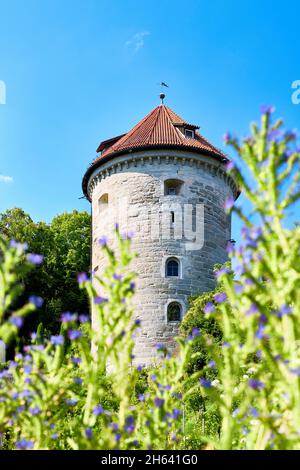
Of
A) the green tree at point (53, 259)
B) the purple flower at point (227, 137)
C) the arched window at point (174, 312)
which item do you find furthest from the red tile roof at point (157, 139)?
the purple flower at point (227, 137)

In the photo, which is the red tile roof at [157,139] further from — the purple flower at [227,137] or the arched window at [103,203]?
the purple flower at [227,137]

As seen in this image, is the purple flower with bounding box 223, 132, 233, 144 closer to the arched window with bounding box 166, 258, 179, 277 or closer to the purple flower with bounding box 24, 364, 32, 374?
the purple flower with bounding box 24, 364, 32, 374

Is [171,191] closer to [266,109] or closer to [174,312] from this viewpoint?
[174,312]

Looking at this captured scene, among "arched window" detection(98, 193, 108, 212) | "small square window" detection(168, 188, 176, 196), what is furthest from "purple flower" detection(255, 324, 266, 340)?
"arched window" detection(98, 193, 108, 212)

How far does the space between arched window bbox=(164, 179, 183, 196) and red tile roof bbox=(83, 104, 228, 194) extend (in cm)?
150

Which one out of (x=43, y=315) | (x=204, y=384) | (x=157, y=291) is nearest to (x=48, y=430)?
(x=204, y=384)

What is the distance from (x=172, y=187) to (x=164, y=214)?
5.20ft

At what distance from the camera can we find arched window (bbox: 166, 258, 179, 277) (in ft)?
77.2

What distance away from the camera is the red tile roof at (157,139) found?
80.0 ft

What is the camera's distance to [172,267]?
931 inches
